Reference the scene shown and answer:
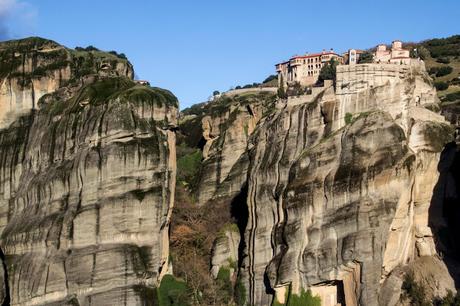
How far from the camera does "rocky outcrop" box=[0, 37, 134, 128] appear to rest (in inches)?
2167

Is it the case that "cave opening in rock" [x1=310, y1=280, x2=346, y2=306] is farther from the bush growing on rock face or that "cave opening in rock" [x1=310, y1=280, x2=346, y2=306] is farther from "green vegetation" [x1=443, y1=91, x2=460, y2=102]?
the bush growing on rock face

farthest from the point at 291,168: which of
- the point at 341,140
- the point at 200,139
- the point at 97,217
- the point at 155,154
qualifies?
the point at 200,139

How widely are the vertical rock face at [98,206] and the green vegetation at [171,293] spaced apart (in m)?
0.91

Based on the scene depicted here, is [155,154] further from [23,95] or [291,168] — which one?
[23,95]

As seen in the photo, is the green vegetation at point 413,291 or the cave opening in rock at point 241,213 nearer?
the green vegetation at point 413,291

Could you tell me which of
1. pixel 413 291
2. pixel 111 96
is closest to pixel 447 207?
pixel 413 291

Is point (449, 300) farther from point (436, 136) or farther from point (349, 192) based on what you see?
point (436, 136)

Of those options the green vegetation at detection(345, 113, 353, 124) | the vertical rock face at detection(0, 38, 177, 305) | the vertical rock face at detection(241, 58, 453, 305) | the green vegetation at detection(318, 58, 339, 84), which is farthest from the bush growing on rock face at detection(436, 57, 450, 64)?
the vertical rock face at detection(0, 38, 177, 305)

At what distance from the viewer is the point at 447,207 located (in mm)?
48719

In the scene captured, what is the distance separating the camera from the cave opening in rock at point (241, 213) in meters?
54.1

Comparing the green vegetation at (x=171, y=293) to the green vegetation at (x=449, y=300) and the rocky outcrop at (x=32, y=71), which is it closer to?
the rocky outcrop at (x=32, y=71)

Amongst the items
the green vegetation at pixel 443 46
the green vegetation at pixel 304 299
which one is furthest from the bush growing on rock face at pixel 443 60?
the green vegetation at pixel 304 299

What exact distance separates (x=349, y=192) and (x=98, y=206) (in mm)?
12845

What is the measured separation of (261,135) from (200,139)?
1613 cm
